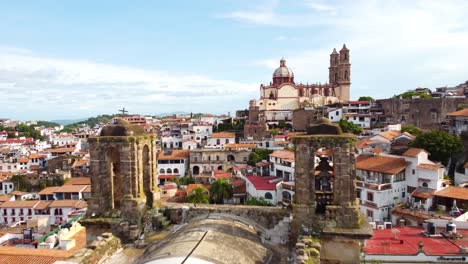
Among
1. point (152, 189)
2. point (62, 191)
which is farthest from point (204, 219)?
point (62, 191)

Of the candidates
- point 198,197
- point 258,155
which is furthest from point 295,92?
point 198,197

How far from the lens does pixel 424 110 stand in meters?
53.3

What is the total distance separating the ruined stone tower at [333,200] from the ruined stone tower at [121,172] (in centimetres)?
424

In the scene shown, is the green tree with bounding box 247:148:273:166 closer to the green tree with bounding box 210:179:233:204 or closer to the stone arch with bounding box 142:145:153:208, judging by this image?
the green tree with bounding box 210:179:233:204

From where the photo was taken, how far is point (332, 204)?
9.27 m

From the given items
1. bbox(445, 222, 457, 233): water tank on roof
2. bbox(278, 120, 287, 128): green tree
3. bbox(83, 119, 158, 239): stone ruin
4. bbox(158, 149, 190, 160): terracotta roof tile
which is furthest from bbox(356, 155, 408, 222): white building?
bbox(278, 120, 287, 128): green tree

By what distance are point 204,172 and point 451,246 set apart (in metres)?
35.7

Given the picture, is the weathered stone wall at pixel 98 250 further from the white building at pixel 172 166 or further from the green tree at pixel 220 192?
the white building at pixel 172 166

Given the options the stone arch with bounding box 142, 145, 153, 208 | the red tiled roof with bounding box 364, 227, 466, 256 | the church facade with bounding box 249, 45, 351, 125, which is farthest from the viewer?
the church facade with bounding box 249, 45, 351, 125

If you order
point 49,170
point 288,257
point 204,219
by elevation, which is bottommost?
point 49,170

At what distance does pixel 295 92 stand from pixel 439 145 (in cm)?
3896

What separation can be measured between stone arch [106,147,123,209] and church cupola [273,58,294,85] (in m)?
66.4

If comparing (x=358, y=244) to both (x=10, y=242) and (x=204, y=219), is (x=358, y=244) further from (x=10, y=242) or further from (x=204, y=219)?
(x=10, y=242)

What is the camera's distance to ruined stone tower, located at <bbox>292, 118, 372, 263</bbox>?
8438mm
